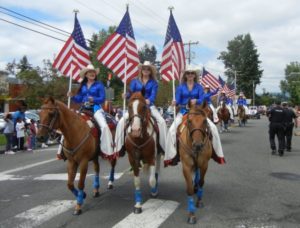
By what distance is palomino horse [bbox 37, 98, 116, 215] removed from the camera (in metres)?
7.60

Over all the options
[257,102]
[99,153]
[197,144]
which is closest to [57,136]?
[99,153]

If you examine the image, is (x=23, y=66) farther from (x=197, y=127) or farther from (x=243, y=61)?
(x=197, y=127)

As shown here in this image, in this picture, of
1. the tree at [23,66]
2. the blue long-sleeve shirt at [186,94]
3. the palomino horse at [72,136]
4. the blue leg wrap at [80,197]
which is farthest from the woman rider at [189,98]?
the tree at [23,66]

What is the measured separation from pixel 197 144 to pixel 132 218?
5.55ft

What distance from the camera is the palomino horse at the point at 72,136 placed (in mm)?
7602

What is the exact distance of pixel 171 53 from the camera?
32.3 ft

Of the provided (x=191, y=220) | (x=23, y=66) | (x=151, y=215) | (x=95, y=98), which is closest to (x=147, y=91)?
(x=95, y=98)

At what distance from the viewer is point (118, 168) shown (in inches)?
517

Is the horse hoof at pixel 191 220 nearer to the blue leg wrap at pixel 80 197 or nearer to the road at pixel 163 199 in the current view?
the road at pixel 163 199

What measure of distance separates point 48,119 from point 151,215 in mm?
2457

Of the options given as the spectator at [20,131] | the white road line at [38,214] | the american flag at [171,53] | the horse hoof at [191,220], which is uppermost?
the american flag at [171,53]

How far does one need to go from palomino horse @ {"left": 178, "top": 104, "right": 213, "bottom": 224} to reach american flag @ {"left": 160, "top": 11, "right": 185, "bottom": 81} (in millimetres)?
1978

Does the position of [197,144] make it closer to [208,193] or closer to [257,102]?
[208,193]

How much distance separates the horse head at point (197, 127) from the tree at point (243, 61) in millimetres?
98230
